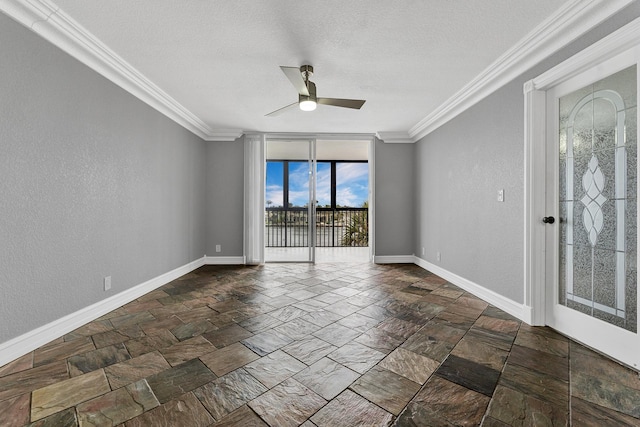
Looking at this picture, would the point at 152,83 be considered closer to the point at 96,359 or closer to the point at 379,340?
the point at 96,359

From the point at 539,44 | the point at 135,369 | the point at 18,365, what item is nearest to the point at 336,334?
the point at 135,369

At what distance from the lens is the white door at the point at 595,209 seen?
71.6 inches

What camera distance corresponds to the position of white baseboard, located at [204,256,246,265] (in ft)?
16.3

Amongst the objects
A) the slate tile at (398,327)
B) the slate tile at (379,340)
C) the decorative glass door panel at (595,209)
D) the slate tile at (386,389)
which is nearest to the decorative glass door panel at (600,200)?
the decorative glass door panel at (595,209)

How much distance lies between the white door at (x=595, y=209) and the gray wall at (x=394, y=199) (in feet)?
9.17

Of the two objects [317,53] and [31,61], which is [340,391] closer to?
[317,53]

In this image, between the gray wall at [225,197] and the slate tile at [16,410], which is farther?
the gray wall at [225,197]

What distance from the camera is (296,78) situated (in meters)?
2.44

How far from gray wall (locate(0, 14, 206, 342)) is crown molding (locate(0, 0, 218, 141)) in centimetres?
7

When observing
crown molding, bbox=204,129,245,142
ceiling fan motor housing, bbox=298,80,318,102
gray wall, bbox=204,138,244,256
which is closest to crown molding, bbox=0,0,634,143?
crown molding, bbox=204,129,245,142

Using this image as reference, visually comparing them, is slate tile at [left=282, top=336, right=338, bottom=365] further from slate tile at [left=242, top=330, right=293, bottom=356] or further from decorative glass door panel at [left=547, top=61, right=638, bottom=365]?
decorative glass door panel at [left=547, top=61, right=638, bottom=365]

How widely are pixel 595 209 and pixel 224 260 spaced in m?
4.80

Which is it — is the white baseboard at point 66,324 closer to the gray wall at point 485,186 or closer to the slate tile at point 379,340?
the slate tile at point 379,340

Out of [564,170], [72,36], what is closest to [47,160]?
[72,36]
